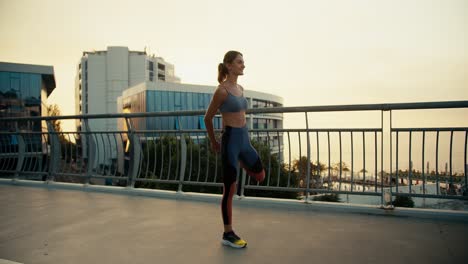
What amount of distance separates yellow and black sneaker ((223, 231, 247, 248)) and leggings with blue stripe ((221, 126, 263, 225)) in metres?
0.12

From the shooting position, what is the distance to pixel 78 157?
7.68m

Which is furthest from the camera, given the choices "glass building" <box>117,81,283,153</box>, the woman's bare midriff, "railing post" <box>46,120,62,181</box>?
"glass building" <box>117,81,283,153</box>

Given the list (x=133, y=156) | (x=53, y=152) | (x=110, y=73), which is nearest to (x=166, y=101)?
(x=110, y=73)

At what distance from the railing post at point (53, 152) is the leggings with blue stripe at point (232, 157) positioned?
5.51m

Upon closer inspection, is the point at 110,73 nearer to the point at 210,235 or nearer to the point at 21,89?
the point at 21,89

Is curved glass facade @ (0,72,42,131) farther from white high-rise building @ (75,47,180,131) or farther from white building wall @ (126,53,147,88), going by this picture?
white building wall @ (126,53,147,88)

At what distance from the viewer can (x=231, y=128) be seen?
3.18 meters

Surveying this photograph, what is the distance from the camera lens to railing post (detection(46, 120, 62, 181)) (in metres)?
7.24

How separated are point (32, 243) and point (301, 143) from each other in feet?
12.4

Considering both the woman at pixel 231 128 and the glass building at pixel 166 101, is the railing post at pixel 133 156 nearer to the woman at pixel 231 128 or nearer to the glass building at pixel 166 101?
the woman at pixel 231 128

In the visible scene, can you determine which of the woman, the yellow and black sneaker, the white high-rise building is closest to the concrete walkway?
the yellow and black sneaker

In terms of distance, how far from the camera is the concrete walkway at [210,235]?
2.84 meters

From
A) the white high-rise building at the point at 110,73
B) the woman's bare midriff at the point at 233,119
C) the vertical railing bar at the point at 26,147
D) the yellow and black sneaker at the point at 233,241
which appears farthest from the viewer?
the white high-rise building at the point at 110,73

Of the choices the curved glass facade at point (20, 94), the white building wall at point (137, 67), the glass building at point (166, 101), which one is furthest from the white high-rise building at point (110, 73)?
the curved glass facade at point (20, 94)
